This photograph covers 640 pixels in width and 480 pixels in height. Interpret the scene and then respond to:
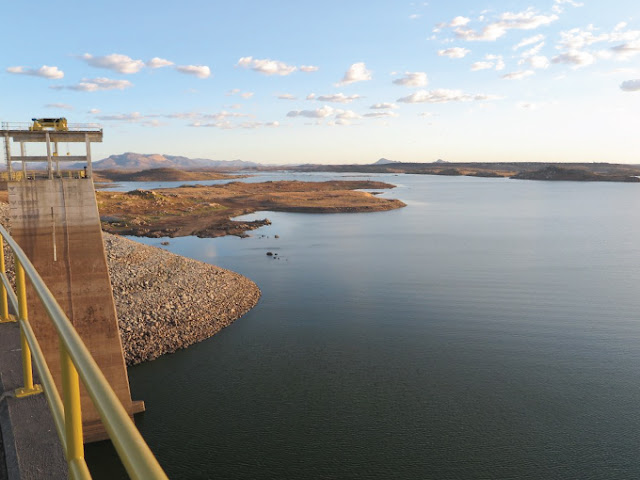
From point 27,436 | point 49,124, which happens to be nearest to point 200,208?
point 49,124

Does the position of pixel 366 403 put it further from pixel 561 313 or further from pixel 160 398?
pixel 561 313

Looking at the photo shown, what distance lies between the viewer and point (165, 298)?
1087 inches

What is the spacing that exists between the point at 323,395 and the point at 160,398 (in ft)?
24.0

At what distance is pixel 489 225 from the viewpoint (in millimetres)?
67812

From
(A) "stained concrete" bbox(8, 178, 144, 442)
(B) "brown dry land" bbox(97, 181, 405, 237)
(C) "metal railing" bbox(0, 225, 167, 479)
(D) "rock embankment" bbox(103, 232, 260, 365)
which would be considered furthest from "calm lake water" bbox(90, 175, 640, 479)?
(B) "brown dry land" bbox(97, 181, 405, 237)

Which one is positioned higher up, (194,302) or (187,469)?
(194,302)

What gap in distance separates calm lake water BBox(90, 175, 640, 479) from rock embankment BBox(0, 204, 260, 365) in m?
1.00

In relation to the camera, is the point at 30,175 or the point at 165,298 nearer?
the point at 30,175

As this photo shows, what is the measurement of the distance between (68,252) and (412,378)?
16.2 metres

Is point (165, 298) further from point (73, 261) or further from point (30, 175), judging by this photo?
point (30, 175)

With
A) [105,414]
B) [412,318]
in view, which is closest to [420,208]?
[412,318]

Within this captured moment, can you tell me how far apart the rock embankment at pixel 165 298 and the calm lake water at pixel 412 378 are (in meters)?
1.00

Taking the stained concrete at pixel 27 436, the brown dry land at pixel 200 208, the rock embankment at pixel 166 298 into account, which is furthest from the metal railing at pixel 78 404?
the brown dry land at pixel 200 208

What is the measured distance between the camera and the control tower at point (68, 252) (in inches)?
660
